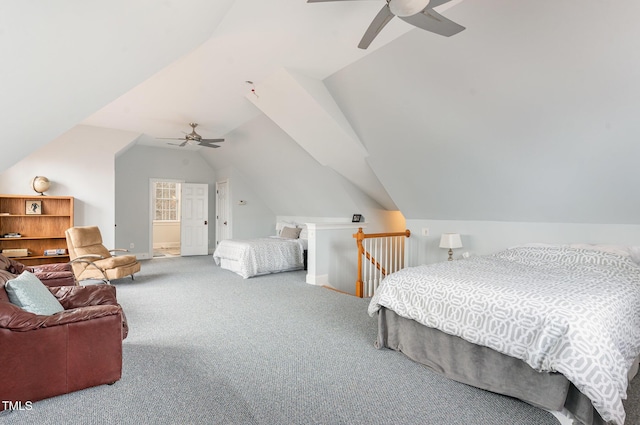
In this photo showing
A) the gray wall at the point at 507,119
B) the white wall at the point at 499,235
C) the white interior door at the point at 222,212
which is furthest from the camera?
the white interior door at the point at 222,212

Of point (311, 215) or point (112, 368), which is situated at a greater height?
Result: point (311, 215)

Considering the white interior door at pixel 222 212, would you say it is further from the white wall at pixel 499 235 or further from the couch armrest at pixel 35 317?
the couch armrest at pixel 35 317

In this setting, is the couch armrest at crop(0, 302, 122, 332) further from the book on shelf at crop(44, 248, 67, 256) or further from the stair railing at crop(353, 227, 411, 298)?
the book on shelf at crop(44, 248, 67, 256)

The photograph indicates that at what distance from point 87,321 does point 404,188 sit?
4153mm

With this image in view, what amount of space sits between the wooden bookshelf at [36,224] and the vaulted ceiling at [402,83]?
2.60 m

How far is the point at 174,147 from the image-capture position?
864cm

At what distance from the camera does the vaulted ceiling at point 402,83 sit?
2.24 metres

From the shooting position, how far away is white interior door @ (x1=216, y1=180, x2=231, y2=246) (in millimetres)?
8852

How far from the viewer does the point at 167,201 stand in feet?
34.0

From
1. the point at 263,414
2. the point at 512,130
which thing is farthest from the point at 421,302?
the point at 512,130

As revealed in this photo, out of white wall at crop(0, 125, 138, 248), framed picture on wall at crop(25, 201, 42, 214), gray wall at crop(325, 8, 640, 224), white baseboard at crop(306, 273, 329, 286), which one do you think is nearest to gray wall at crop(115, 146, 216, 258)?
white wall at crop(0, 125, 138, 248)

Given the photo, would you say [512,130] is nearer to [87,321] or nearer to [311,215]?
[87,321]

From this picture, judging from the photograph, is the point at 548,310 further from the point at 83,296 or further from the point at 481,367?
the point at 83,296

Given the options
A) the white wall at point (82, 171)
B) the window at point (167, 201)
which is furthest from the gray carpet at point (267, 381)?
the window at point (167, 201)
